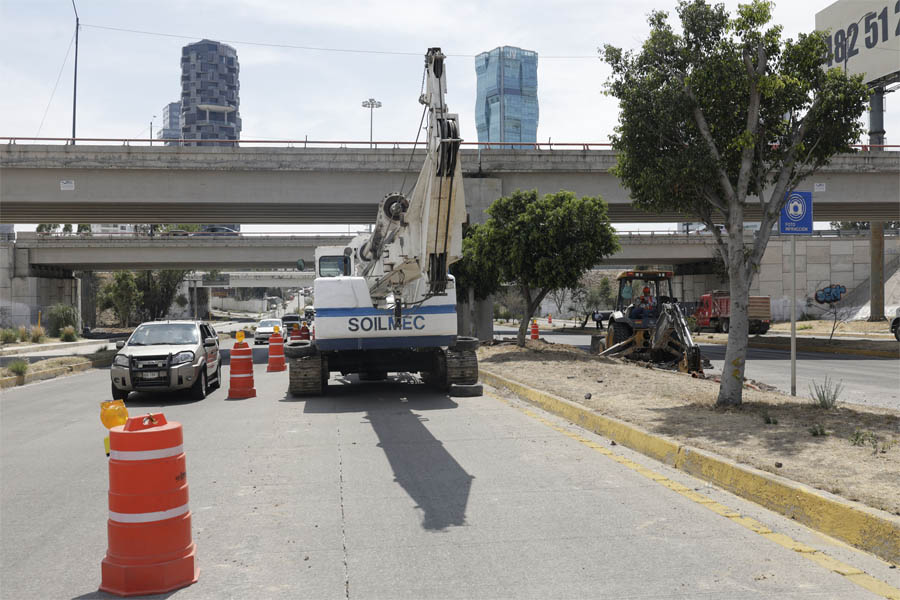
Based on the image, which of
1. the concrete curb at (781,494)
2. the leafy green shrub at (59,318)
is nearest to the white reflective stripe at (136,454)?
the concrete curb at (781,494)

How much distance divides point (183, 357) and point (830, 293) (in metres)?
51.8

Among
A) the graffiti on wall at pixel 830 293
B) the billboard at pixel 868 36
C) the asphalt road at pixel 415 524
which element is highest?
the billboard at pixel 868 36

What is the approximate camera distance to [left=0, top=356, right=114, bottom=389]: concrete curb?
1905 centimetres

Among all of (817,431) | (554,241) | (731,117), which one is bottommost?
(817,431)

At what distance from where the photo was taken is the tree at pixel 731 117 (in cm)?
1063

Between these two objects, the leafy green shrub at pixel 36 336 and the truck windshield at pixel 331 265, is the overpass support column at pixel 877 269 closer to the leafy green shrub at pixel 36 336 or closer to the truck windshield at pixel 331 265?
the truck windshield at pixel 331 265

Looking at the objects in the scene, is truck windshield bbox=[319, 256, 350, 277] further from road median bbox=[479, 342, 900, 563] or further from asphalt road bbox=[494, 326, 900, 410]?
asphalt road bbox=[494, 326, 900, 410]

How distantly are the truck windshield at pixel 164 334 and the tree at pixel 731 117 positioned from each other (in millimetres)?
9434

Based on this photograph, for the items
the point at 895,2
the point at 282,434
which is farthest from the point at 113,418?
the point at 895,2

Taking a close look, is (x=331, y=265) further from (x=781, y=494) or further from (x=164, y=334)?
(x=781, y=494)

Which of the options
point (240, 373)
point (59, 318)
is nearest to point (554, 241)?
point (240, 373)

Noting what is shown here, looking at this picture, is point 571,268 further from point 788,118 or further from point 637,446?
point 637,446

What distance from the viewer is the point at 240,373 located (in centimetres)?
1538

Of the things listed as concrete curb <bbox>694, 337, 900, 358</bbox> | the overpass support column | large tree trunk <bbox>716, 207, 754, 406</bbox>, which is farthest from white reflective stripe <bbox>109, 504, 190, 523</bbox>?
the overpass support column
